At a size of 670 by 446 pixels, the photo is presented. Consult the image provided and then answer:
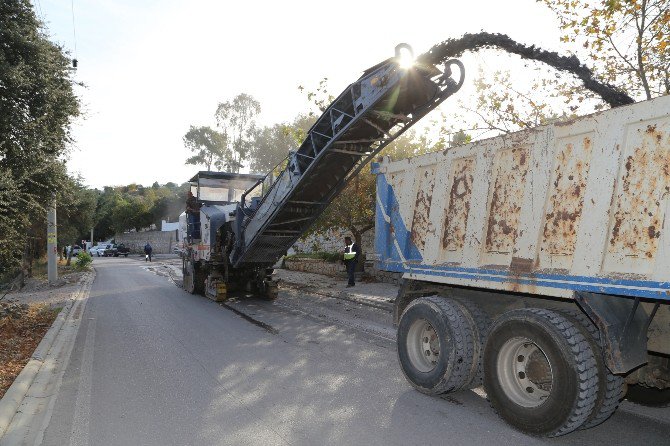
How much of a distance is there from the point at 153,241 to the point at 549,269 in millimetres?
58453

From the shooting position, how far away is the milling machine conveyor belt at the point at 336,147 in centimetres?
765

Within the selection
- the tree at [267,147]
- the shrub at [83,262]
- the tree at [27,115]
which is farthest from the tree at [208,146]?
the tree at [27,115]

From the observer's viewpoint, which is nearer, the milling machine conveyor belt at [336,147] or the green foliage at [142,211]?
the milling machine conveyor belt at [336,147]

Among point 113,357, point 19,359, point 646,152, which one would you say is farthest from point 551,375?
point 19,359

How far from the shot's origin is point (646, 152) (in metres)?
3.45

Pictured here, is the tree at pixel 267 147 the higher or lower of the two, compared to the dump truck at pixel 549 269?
higher

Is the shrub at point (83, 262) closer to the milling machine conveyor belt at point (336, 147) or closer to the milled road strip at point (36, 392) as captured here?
the milling machine conveyor belt at point (336, 147)

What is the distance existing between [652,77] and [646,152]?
976cm

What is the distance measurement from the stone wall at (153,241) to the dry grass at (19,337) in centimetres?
4387

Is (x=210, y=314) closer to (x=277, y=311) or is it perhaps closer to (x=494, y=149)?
(x=277, y=311)

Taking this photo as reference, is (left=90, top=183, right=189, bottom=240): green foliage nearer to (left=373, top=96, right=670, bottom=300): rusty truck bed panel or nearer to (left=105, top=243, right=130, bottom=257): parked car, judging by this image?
(left=105, top=243, right=130, bottom=257): parked car

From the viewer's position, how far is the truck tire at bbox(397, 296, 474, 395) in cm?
481

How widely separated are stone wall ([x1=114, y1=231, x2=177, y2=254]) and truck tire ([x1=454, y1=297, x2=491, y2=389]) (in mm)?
51598

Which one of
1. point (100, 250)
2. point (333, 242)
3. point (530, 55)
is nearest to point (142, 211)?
point (100, 250)
